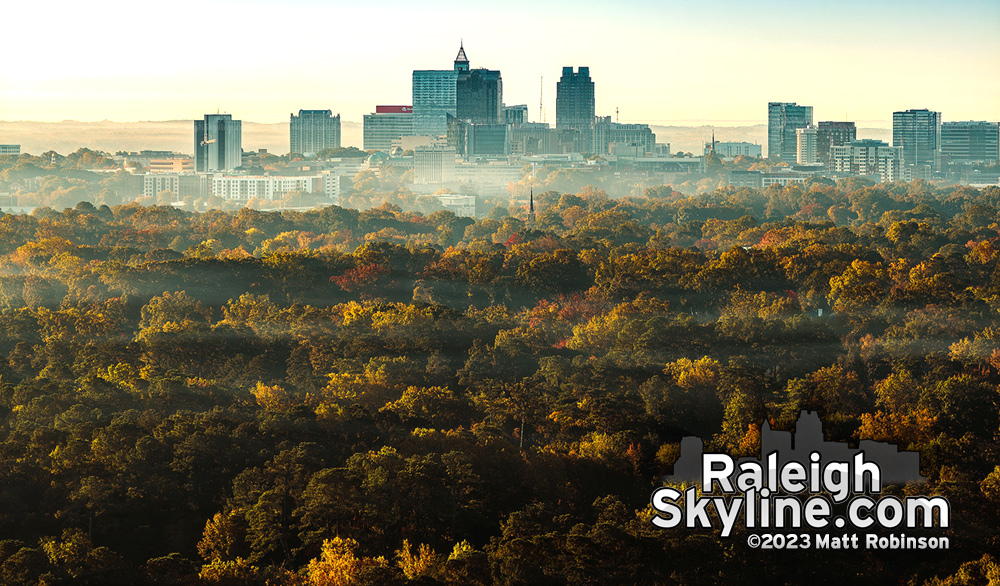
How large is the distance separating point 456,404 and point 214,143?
160 m

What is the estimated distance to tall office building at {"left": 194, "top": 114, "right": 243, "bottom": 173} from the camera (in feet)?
592

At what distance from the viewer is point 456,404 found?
30.0 metres

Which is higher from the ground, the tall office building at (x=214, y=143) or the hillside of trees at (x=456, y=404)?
the tall office building at (x=214, y=143)

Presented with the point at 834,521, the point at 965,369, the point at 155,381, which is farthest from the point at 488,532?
the point at 965,369

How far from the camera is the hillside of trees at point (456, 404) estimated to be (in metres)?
20.8

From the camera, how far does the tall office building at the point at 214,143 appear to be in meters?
180

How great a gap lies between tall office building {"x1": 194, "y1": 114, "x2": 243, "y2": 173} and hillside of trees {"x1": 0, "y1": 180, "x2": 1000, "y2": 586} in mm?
126463

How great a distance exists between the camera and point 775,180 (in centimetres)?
19375

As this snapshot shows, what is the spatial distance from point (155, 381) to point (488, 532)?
11.9m

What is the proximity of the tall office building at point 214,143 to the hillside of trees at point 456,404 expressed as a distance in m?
126

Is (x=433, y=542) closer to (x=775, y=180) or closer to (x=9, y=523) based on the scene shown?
(x=9, y=523)

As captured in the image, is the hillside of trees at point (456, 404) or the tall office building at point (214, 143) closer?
the hillside of trees at point (456, 404)

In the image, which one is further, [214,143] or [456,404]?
[214,143]

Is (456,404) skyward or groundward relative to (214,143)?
groundward
